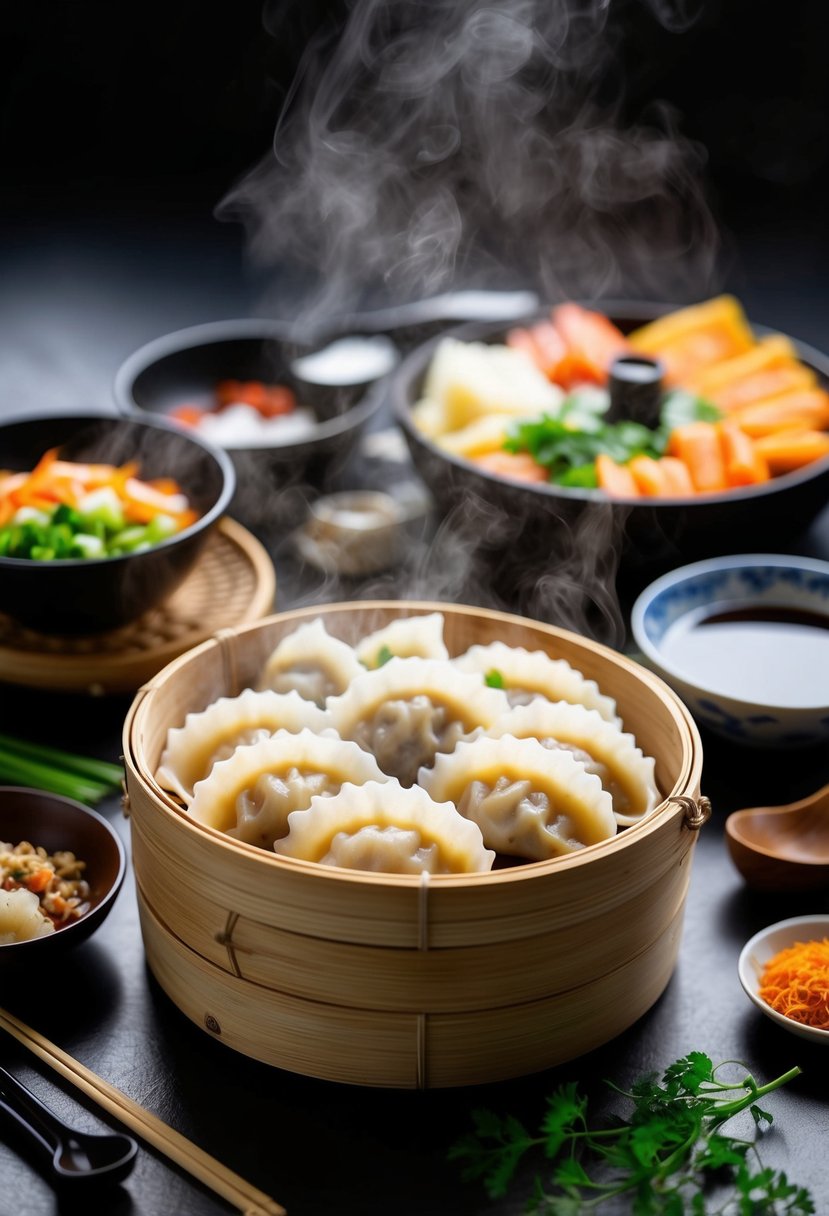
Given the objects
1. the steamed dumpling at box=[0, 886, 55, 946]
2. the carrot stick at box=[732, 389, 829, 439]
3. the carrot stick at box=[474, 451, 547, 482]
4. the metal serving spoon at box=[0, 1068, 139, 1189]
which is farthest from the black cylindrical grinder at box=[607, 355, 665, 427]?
the metal serving spoon at box=[0, 1068, 139, 1189]

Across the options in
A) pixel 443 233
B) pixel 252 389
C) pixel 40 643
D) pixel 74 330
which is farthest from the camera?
pixel 74 330

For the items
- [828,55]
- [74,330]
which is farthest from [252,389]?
[828,55]

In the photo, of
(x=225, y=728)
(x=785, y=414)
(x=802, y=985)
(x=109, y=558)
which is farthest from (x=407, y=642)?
(x=785, y=414)

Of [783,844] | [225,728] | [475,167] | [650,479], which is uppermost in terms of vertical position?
[475,167]

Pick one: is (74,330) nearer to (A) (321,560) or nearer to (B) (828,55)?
(A) (321,560)

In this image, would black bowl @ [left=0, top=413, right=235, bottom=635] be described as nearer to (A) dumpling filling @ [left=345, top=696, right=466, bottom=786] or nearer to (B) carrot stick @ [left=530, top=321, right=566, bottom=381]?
(A) dumpling filling @ [left=345, top=696, right=466, bottom=786]

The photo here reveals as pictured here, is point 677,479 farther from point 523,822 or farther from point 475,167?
point 475,167

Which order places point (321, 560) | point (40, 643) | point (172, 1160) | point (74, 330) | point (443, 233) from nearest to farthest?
point (172, 1160), point (40, 643), point (321, 560), point (443, 233), point (74, 330)
